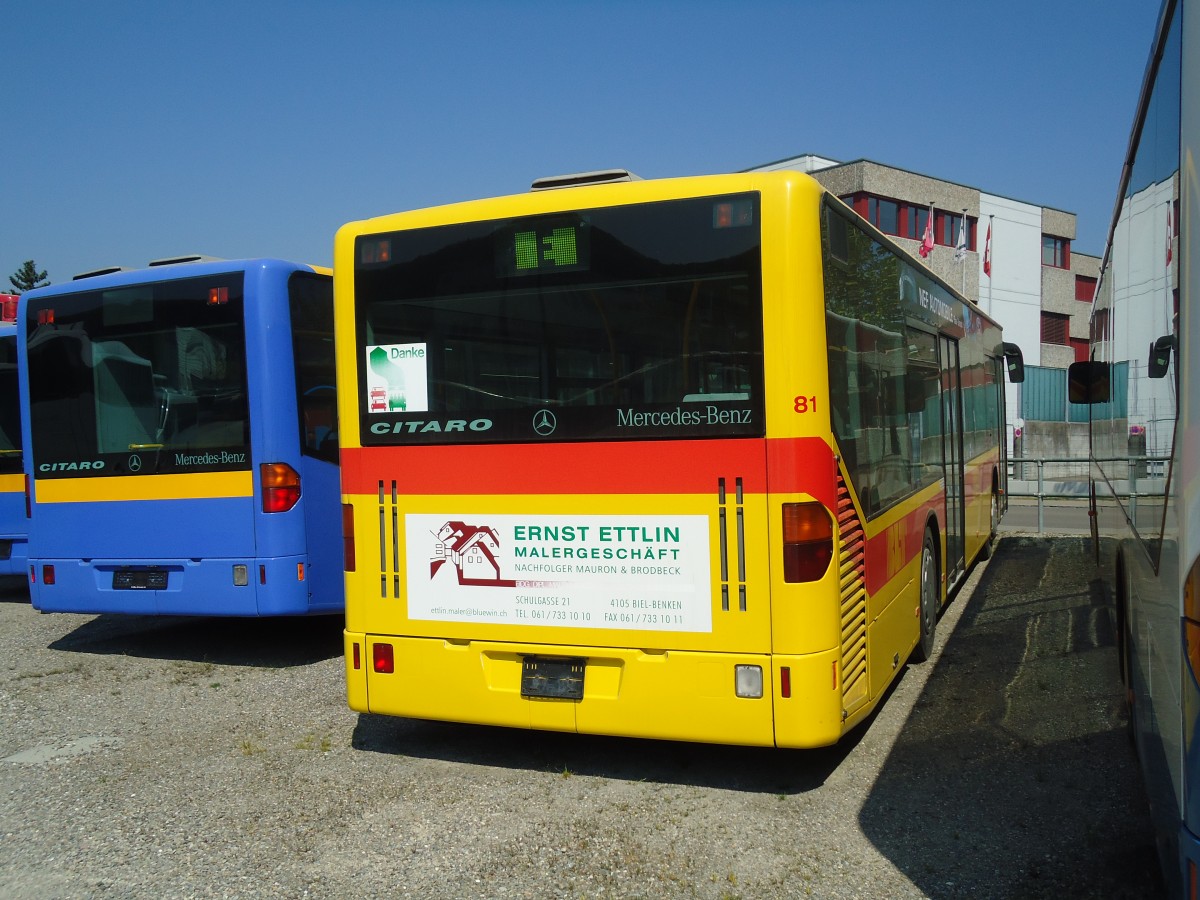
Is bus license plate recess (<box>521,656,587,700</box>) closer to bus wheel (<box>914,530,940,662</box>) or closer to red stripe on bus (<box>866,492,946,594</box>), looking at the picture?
red stripe on bus (<box>866,492,946,594</box>)

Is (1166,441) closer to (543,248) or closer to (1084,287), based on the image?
(543,248)

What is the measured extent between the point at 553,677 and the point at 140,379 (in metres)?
4.65

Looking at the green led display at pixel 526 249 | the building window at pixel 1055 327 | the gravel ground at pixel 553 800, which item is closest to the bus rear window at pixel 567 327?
the green led display at pixel 526 249

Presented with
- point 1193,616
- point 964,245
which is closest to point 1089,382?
point 1193,616

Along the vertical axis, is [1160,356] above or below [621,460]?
above

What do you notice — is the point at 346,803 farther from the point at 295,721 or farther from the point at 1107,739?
→ the point at 1107,739

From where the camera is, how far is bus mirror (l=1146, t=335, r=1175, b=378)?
10.6ft

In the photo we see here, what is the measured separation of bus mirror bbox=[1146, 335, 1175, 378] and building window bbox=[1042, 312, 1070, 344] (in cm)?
4819

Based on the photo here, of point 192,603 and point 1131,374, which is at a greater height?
point 1131,374

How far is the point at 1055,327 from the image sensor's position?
4884 cm

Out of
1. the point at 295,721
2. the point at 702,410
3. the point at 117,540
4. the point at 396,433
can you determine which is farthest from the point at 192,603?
the point at 702,410

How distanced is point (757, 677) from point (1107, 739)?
7.35ft

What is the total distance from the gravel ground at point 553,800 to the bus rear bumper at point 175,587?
561mm

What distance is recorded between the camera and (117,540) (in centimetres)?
815
